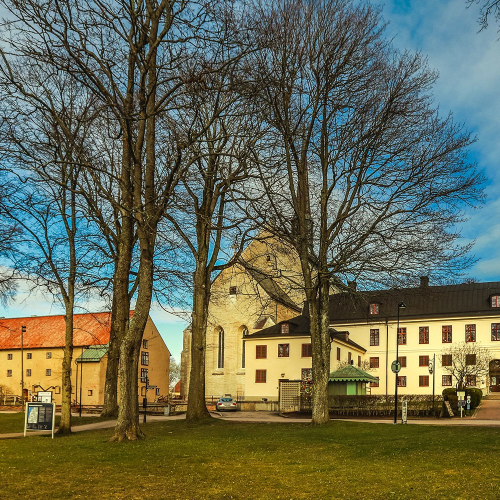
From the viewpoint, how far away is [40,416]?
19750mm

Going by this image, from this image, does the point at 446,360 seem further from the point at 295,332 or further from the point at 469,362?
the point at 295,332

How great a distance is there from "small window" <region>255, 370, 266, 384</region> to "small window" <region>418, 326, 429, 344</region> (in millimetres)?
16016

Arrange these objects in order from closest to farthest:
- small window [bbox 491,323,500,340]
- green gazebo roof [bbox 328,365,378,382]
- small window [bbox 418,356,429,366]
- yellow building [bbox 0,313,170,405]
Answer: green gazebo roof [bbox 328,365,378,382] → small window [bbox 491,323,500,340] → small window [bbox 418,356,429,366] → yellow building [bbox 0,313,170,405]

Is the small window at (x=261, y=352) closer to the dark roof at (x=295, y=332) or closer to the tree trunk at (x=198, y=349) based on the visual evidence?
Answer: the dark roof at (x=295, y=332)

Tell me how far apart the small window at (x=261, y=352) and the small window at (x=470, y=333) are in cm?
1927

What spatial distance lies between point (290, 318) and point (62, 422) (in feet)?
144

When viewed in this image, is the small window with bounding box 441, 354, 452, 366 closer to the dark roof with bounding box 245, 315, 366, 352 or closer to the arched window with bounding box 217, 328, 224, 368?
the dark roof with bounding box 245, 315, 366, 352

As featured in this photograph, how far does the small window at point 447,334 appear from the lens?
6108 cm

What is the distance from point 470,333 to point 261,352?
20.0 m

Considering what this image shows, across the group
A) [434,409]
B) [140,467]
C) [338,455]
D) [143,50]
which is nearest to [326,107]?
[143,50]

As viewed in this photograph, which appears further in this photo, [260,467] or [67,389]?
[67,389]

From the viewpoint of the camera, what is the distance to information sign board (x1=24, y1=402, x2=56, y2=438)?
64.3 feet

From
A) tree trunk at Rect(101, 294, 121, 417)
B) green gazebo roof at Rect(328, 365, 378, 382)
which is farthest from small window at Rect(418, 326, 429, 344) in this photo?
tree trunk at Rect(101, 294, 121, 417)

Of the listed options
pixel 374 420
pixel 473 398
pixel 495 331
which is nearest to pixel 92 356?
pixel 473 398
